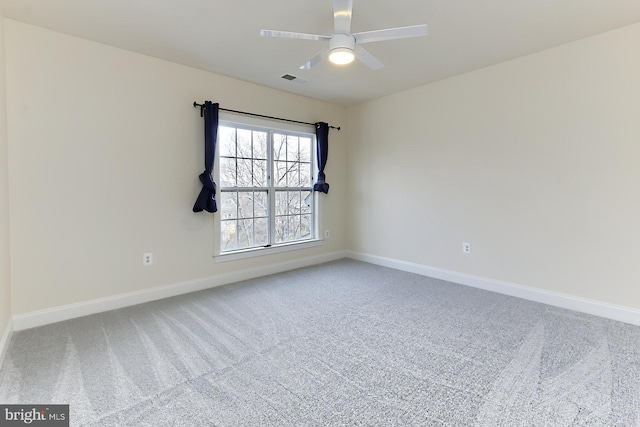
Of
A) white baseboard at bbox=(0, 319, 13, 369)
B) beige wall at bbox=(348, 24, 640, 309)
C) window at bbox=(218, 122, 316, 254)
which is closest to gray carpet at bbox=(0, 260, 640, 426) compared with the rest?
white baseboard at bbox=(0, 319, 13, 369)

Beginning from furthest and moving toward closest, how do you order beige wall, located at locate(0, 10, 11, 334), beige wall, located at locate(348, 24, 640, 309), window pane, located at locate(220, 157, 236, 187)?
window pane, located at locate(220, 157, 236, 187)
beige wall, located at locate(348, 24, 640, 309)
beige wall, located at locate(0, 10, 11, 334)

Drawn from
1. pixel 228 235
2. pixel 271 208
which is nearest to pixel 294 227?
pixel 271 208

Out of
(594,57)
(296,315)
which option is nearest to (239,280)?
(296,315)

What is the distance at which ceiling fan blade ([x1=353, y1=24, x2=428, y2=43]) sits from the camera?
1.98 meters

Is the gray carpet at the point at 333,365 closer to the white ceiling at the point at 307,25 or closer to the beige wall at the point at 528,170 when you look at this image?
the beige wall at the point at 528,170

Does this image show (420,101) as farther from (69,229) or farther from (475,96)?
(69,229)

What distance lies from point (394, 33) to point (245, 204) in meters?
2.72

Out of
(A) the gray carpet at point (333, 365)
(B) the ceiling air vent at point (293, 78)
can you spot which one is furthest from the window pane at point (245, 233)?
(B) the ceiling air vent at point (293, 78)

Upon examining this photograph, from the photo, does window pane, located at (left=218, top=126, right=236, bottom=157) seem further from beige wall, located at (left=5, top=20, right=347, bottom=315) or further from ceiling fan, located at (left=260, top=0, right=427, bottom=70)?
ceiling fan, located at (left=260, top=0, right=427, bottom=70)

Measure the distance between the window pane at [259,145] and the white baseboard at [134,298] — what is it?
4.99 feet

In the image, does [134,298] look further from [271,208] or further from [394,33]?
[394,33]

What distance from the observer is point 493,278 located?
3.53 metres

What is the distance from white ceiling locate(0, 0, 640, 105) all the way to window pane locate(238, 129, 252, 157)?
798 mm

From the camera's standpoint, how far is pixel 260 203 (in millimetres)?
4207
